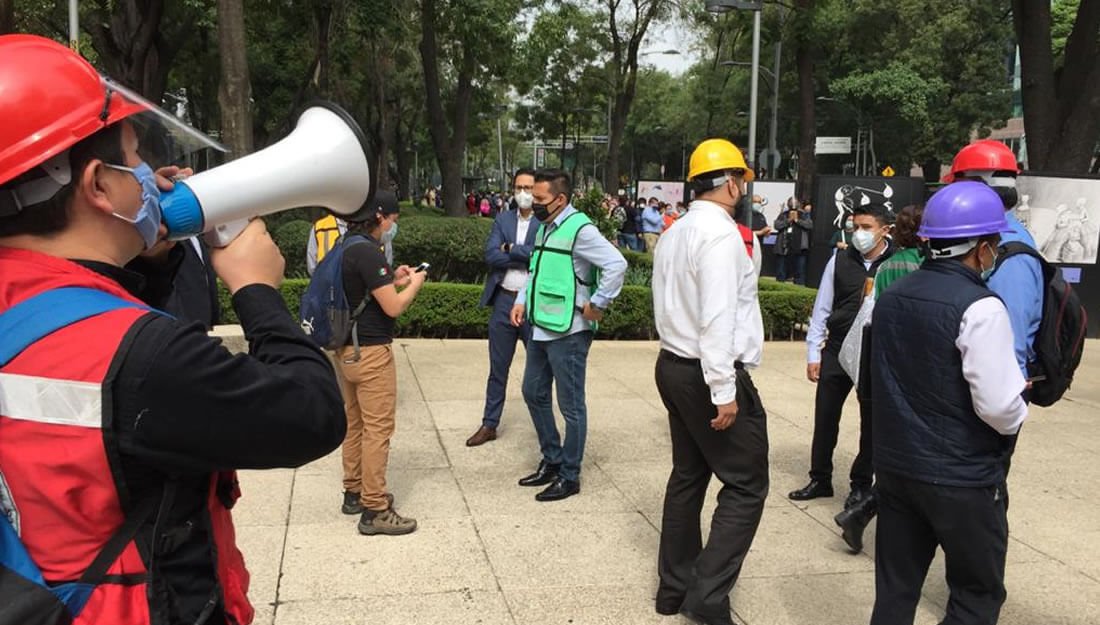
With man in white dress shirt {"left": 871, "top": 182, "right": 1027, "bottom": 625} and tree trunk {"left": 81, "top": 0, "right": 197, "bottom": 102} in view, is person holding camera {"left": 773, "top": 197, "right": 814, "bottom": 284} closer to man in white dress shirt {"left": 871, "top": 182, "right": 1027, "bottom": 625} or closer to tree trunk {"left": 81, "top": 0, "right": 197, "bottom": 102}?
tree trunk {"left": 81, "top": 0, "right": 197, "bottom": 102}

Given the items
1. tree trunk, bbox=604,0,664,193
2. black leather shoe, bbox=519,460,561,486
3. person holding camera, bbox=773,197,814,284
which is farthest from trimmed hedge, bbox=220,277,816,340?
tree trunk, bbox=604,0,664,193

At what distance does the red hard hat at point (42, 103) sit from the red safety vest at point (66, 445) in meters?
0.17

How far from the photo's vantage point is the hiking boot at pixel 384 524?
4.33m

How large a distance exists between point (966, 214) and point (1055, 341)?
36.8 inches

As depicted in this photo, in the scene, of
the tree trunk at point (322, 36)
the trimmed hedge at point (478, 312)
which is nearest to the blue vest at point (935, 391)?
the trimmed hedge at point (478, 312)

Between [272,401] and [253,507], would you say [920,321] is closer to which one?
[272,401]

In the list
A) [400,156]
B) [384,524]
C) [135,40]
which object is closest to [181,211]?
[384,524]

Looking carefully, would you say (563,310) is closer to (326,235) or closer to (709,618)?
(709,618)

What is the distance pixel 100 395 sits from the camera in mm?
1215

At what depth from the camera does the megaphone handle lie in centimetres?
148

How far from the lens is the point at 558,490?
195 inches

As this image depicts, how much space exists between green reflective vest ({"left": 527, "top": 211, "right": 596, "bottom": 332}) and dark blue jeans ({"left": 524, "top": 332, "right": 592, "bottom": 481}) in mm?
137

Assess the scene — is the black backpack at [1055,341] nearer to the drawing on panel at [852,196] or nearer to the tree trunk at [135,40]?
the drawing on panel at [852,196]

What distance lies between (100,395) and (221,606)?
1.52ft
